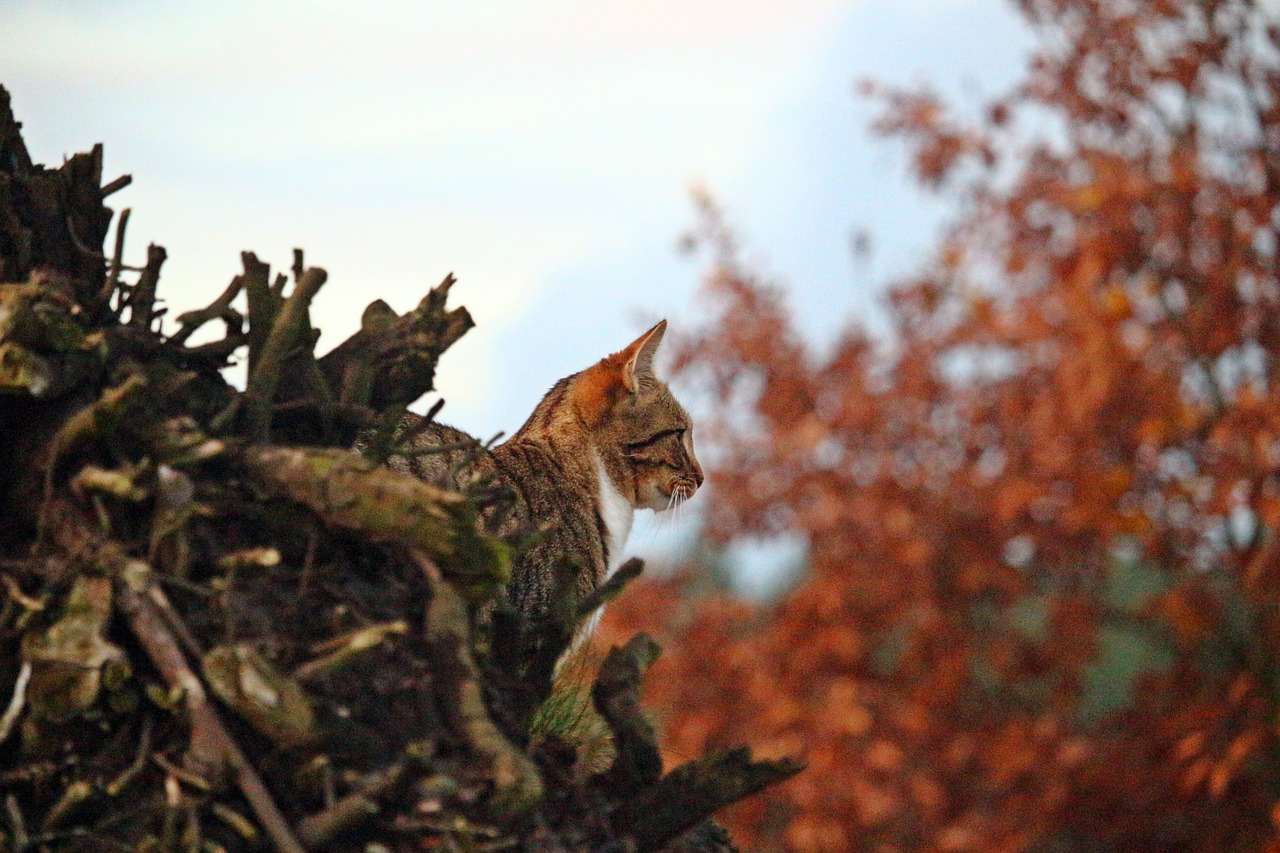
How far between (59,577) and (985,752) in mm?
6646

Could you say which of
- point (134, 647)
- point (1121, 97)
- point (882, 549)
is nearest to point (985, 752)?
point (882, 549)

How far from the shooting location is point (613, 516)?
435 centimetres

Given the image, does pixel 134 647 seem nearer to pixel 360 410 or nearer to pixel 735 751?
pixel 360 410

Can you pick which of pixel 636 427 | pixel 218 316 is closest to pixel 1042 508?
pixel 636 427

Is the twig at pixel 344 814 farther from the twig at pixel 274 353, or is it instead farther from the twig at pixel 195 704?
the twig at pixel 274 353

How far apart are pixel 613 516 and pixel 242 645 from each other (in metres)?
2.70

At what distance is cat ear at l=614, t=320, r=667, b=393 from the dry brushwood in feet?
7.72

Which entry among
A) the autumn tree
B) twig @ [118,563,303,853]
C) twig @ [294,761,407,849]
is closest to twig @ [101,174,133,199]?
twig @ [118,563,303,853]

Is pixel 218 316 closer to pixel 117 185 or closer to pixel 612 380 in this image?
pixel 117 185

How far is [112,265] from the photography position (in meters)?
1.98

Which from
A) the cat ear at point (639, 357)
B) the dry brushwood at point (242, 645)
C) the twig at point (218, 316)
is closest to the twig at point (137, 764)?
the dry brushwood at point (242, 645)

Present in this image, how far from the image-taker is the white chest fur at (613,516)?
4281 millimetres

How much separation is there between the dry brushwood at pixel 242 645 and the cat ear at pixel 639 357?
7.72ft

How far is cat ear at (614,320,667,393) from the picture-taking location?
14.1 ft
